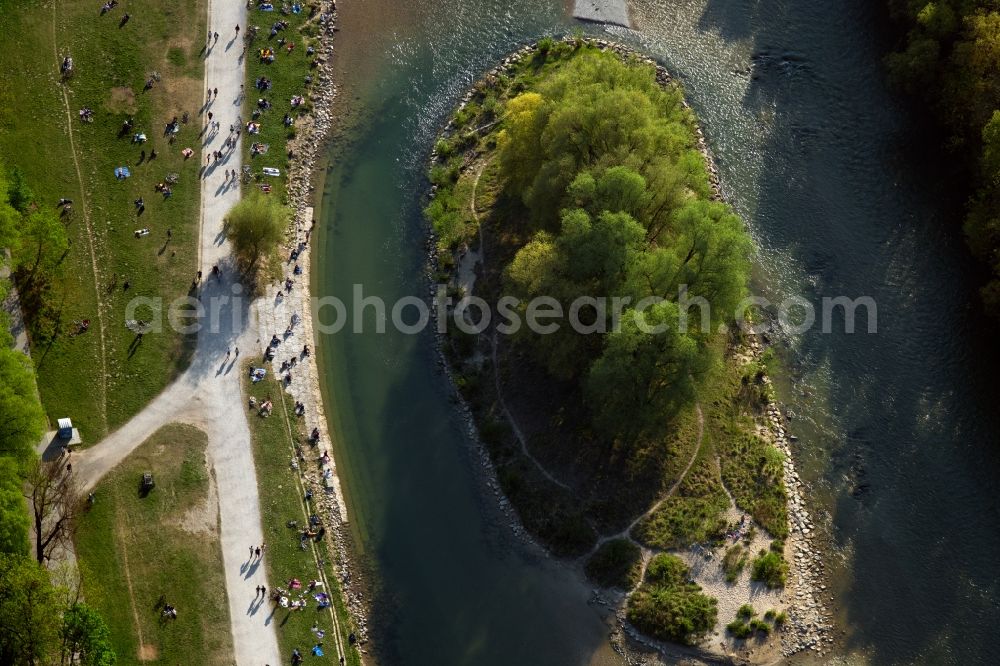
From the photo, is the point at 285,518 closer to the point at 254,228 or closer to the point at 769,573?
the point at 254,228

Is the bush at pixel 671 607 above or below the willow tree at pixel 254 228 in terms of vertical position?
below

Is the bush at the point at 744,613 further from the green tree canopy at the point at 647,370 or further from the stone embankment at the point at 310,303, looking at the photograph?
the stone embankment at the point at 310,303

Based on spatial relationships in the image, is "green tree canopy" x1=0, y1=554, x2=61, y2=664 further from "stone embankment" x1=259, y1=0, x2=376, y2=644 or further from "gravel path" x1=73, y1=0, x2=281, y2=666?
"stone embankment" x1=259, y1=0, x2=376, y2=644

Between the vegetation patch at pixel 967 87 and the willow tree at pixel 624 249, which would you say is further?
the vegetation patch at pixel 967 87

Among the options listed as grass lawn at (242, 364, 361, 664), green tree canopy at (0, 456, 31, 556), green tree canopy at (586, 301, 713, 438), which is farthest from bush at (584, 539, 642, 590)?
green tree canopy at (0, 456, 31, 556)

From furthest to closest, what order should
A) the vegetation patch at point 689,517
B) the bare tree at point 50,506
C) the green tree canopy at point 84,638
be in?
the vegetation patch at point 689,517, the bare tree at point 50,506, the green tree canopy at point 84,638

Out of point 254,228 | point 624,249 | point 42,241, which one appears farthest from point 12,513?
point 624,249

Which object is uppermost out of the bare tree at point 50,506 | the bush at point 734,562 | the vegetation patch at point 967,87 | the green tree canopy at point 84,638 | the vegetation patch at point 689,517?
the vegetation patch at point 967,87

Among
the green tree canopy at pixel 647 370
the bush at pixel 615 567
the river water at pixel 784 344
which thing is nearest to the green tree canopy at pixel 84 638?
the river water at pixel 784 344
